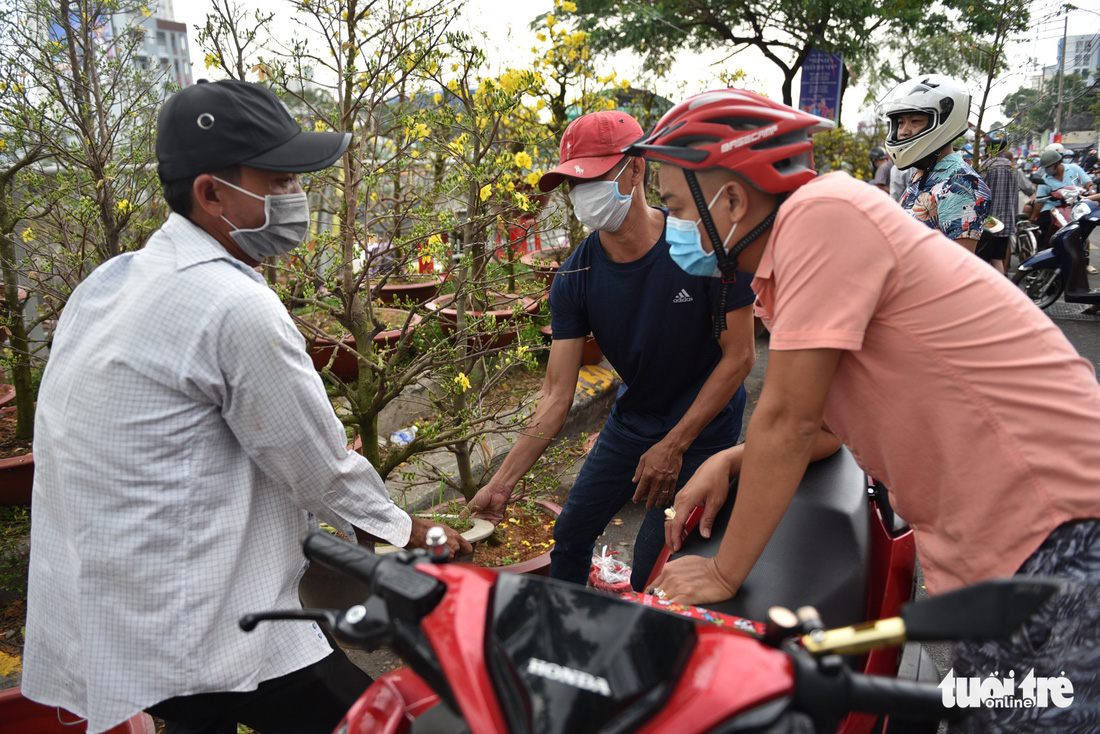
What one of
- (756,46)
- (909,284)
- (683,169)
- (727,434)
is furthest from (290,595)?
(756,46)

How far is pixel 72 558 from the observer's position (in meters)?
1.56

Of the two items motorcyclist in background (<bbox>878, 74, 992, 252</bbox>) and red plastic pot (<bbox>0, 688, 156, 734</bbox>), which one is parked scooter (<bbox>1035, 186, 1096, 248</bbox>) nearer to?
motorcyclist in background (<bbox>878, 74, 992, 252</bbox>)

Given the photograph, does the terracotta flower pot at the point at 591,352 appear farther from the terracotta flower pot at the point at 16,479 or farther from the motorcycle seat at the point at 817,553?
the motorcycle seat at the point at 817,553

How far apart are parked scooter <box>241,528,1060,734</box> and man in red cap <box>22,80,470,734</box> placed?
0.56 metres

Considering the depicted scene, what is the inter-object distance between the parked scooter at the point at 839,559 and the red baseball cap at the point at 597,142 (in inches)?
49.8

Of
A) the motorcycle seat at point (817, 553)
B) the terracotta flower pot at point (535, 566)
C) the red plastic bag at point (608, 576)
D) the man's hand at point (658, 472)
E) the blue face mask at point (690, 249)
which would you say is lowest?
the terracotta flower pot at point (535, 566)

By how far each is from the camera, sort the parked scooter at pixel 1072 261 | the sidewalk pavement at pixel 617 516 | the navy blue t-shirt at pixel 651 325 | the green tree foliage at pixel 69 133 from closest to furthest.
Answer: the navy blue t-shirt at pixel 651 325
the sidewalk pavement at pixel 617 516
the green tree foliage at pixel 69 133
the parked scooter at pixel 1072 261

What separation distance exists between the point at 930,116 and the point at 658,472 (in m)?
2.94

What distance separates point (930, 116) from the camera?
4176 millimetres

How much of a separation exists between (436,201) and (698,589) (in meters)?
3.50

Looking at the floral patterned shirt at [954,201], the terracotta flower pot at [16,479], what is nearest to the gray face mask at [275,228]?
the terracotta flower pot at [16,479]

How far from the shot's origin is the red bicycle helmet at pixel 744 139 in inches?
62.7

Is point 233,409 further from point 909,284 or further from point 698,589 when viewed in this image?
point 909,284

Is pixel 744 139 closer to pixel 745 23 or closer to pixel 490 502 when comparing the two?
pixel 490 502
